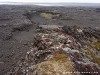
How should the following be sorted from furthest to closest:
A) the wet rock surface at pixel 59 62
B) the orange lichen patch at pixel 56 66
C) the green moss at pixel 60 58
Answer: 1. the green moss at pixel 60 58
2. the wet rock surface at pixel 59 62
3. the orange lichen patch at pixel 56 66

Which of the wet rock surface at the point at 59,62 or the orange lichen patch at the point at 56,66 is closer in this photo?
the orange lichen patch at the point at 56,66

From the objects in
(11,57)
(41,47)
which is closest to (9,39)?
(11,57)

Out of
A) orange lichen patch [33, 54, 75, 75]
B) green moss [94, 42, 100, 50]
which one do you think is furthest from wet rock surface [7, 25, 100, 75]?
green moss [94, 42, 100, 50]

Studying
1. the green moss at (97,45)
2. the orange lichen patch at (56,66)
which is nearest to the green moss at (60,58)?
the orange lichen patch at (56,66)

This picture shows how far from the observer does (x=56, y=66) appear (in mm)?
9781

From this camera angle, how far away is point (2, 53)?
93.0 feet

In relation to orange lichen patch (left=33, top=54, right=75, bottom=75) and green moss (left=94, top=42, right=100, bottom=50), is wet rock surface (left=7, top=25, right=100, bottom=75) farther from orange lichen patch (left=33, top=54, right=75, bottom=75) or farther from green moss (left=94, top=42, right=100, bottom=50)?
green moss (left=94, top=42, right=100, bottom=50)

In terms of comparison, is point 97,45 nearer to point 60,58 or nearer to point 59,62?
point 60,58

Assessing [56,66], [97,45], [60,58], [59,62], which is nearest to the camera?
[56,66]

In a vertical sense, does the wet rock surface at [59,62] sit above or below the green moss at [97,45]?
above

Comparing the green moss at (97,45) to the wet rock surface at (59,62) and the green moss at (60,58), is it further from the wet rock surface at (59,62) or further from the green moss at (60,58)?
the green moss at (60,58)

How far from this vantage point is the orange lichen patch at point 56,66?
30.7 ft

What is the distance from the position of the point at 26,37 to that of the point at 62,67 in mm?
31209

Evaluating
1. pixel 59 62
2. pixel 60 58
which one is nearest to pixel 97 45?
pixel 60 58
